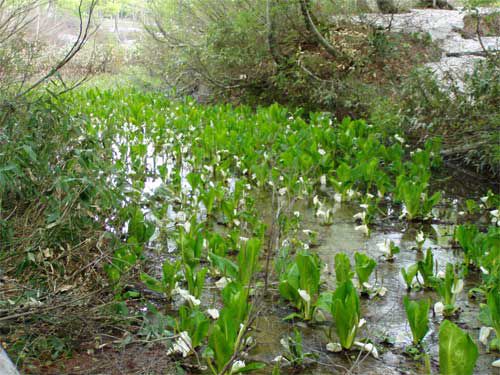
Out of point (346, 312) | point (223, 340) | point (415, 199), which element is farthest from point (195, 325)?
point (415, 199)

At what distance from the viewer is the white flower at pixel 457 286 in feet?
11.7

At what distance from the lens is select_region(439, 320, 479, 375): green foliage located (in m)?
2.70

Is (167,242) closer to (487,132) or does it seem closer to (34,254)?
(34,254)

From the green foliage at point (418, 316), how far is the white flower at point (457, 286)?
509 mm

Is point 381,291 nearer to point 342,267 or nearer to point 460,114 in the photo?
point 342,267

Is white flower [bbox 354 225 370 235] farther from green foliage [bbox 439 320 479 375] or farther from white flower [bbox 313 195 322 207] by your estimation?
green foliage [bbox 439 320 479 375]

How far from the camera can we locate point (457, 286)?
141 inches

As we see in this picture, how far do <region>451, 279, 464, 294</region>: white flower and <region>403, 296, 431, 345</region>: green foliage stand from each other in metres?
0.51

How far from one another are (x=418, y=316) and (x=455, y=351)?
419 millimetres

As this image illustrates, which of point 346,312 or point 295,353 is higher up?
point 346,312

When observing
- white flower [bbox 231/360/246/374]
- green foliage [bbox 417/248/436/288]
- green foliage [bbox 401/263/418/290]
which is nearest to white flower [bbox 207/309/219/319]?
white flower [bbox 231/360/246/374]

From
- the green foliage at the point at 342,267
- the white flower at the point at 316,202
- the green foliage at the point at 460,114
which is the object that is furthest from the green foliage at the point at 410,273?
the green foliage at the point at 460,114

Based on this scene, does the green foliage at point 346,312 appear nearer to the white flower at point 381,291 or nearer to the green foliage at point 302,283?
the green foliage at point 302,283

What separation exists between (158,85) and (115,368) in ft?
42.3
